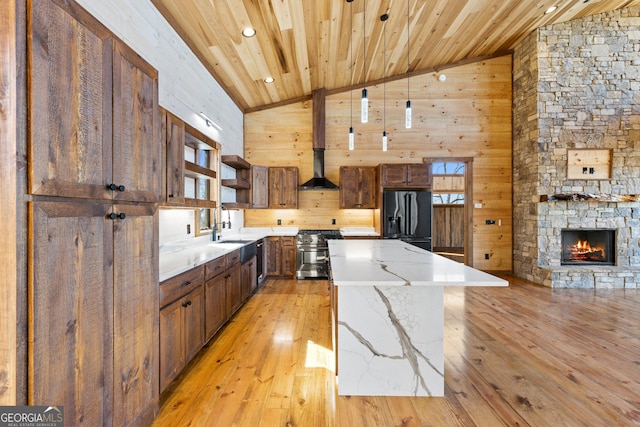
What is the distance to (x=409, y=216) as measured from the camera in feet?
17.3

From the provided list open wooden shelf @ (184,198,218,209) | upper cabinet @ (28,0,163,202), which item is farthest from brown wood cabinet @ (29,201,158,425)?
open wooden shelf @ (184,198,218,209)

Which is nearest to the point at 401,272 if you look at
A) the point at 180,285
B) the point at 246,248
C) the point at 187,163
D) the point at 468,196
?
the point at 180,285

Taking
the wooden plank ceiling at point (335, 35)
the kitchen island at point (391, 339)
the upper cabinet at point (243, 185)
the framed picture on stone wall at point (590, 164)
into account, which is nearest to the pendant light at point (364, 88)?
the wooden plank ceiling at point (335, 35)

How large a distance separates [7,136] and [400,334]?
86.9 inches

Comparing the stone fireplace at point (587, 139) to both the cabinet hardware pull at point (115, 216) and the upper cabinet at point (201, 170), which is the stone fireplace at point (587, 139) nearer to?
the upper cabinet at point (201, 170)

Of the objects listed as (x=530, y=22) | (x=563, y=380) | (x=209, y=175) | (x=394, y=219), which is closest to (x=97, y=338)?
(x=209, y=175)

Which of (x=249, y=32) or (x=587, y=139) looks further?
(x=587, y=139)

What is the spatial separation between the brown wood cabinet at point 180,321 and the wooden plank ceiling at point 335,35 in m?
2.60

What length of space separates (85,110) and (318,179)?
458cm

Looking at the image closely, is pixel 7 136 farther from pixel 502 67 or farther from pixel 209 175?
pixel 502 67

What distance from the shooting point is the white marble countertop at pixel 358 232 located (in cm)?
537

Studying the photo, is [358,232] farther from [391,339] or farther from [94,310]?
[94,310]

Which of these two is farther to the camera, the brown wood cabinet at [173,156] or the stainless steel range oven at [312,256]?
the stainless steel range oven at [312,256]

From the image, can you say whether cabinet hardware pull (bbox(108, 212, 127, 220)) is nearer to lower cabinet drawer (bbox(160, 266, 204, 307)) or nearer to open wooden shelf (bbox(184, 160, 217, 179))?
lower cabinet drawer (bbox(160, 266, 204, 307))
